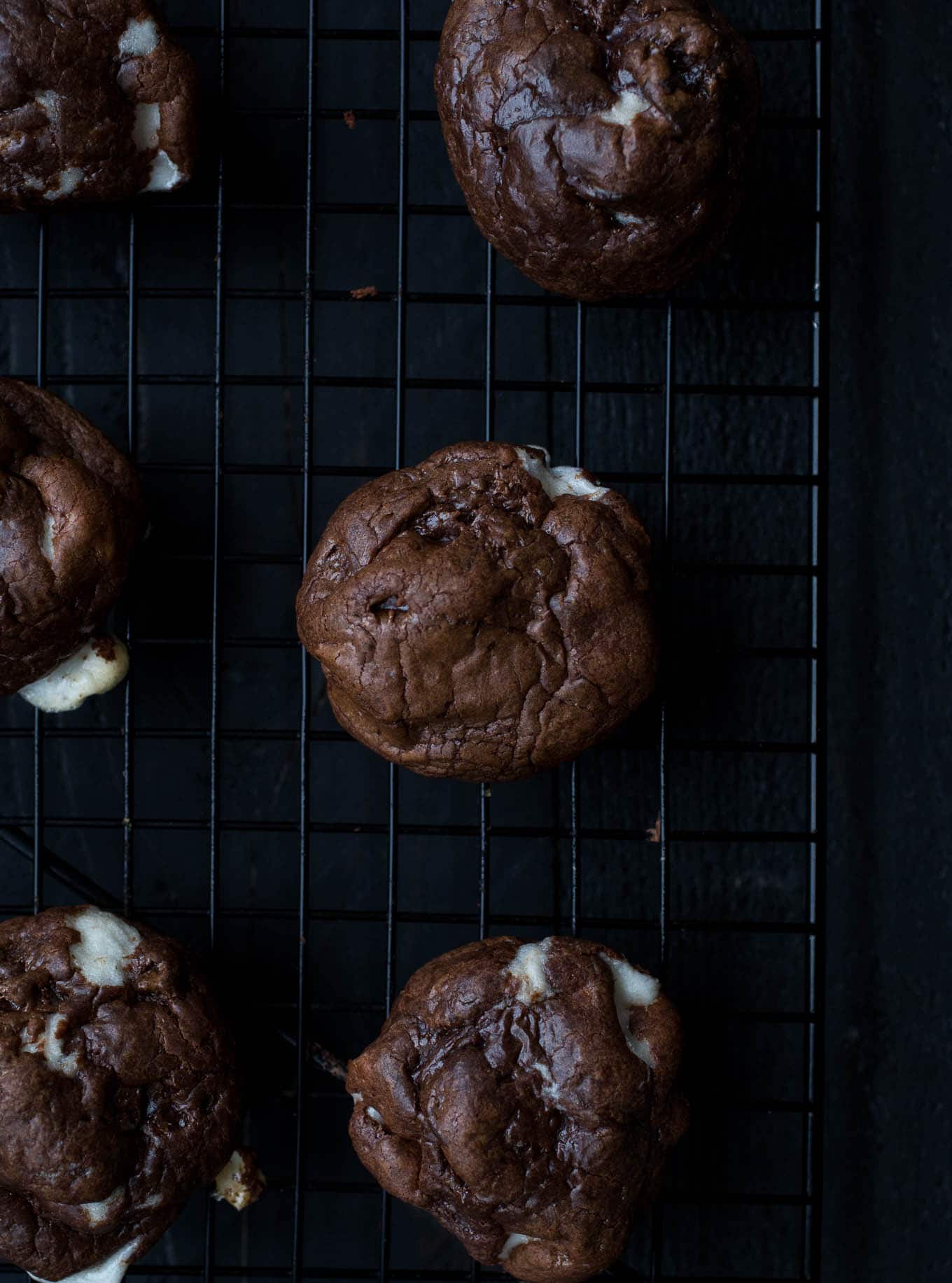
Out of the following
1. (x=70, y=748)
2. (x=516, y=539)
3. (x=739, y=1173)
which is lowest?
(x=739, y=1173)

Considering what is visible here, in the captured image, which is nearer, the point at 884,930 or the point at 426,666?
the point at 426,666

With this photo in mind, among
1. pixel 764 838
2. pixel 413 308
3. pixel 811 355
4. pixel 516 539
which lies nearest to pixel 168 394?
pixel 413 308

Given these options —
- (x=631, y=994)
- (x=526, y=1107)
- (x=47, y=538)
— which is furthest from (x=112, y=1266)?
(x=47, y=538)

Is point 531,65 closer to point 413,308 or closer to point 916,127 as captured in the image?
point 413,308

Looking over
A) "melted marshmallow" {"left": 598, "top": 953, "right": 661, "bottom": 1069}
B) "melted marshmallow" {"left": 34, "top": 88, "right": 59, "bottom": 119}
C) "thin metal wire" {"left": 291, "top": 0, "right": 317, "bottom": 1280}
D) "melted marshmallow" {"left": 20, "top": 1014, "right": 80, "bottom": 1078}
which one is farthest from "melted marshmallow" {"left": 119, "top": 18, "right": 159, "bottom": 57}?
"melted marshmallow" {"left": 598, "top": 953, "right": 661, "bottom": 1069}

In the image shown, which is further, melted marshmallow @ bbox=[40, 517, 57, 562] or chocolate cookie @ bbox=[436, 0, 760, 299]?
melted marshmallow @ bbox=[40, 517, 57, 562]

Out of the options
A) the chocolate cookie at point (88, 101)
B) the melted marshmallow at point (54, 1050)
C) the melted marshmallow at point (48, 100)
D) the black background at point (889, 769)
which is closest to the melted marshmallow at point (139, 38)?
the chocolate cookie at point (88, 101)

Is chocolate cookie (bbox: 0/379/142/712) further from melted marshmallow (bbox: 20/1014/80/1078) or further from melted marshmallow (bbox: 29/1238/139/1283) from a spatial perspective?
melted marshmallow (bbox: 29/1238/139/1283)

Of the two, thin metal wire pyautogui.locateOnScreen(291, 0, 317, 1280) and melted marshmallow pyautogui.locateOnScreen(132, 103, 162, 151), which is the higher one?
melted marshmallow pyautogui.locateOnScreen(132, 103, 162, 151)
